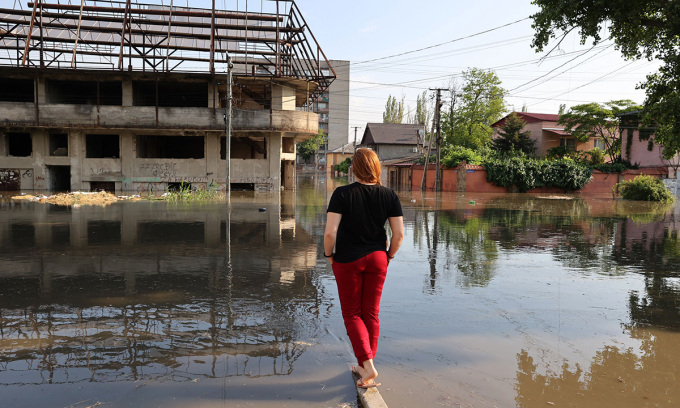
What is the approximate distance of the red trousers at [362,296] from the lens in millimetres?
3713

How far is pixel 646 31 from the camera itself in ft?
37.2

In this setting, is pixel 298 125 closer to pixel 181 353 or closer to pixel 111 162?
pixel 111 162

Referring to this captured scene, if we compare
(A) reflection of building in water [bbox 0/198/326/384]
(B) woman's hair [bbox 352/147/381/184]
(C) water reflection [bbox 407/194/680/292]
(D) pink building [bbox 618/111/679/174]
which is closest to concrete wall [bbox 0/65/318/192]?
(C) water reflection [bbox 407/194/680/292]

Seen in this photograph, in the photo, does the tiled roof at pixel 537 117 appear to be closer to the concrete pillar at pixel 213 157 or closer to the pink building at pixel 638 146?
the pink building at pixel 638 146

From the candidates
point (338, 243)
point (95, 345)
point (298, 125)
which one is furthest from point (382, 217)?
point (298, 125)

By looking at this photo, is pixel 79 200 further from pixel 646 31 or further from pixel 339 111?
pixel 339 111

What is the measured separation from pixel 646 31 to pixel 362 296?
11.2 metres

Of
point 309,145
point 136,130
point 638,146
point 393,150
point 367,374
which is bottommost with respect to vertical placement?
point 367,374

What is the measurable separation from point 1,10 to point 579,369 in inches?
1546

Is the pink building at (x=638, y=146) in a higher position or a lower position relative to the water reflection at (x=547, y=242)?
higher

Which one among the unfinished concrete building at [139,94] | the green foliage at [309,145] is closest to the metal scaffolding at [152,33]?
the unfinished concrete building at [139,94]

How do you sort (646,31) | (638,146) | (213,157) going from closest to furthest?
(646,31)
(213,157)
(638,146)

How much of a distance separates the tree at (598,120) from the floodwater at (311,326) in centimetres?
3582

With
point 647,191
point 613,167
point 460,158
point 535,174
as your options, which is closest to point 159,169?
point 460,158
